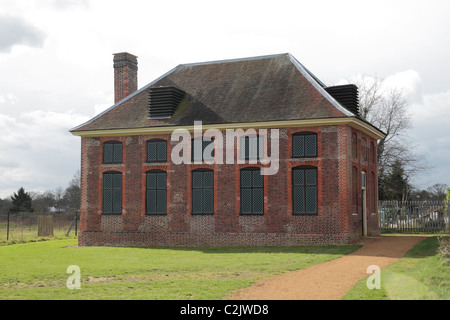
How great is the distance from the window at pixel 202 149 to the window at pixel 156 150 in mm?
1678

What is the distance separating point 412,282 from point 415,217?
2182cm

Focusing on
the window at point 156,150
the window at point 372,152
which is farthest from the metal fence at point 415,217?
the window at point 156,150

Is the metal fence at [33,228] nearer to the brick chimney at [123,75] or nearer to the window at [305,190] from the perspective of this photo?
the brick chimney at [123,75]

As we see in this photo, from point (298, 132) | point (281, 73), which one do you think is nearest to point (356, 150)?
point (298, 132)

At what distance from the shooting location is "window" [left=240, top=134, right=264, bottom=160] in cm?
2633

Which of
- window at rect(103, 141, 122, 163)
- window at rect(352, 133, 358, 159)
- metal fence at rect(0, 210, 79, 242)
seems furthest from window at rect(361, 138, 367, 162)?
metal fence at rect(0, 210, 79, 242)

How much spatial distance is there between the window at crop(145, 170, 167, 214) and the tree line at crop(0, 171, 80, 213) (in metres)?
44.0

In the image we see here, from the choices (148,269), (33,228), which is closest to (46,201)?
(33,228)

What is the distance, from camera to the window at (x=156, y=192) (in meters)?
28.1

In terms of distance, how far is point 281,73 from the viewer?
28.9 m

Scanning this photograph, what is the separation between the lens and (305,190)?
2553 centimetres

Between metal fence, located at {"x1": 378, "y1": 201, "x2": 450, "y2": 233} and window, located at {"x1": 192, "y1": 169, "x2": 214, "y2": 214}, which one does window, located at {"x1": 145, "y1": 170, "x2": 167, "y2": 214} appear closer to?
window, located at {"x1": 192, "y1": 169, "x2": 214, "y2": 214}

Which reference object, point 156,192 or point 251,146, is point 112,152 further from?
point 251,146
